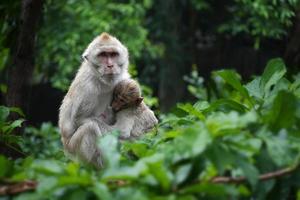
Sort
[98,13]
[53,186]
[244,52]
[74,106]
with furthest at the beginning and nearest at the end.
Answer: [244,52] → [98,13] → [74,106] → [53,186]

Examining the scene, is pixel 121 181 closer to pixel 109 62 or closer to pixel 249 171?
pixel 249 171

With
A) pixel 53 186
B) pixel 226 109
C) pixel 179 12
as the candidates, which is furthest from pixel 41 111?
pixel 53 186

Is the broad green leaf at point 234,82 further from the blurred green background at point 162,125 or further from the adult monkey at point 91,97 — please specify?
the adult monkey at point 91,97

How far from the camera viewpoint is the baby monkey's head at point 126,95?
6477 mm

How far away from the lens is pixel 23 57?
21.0ft

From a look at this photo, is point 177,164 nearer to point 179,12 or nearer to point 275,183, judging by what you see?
point 275,183

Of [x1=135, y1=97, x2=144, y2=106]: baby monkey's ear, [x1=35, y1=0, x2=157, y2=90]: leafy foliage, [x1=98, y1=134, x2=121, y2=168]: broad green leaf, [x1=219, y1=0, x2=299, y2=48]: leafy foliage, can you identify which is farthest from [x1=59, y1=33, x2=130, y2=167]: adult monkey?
[x1=35, y1=0, x2=157, y2=90]: leafy foliage

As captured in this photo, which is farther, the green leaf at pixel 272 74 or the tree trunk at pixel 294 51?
the tree trunk at pixel 294 51

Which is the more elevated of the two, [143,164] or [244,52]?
[143,164]

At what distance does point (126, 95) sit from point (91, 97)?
0.39 meters

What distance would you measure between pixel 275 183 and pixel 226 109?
111 cm

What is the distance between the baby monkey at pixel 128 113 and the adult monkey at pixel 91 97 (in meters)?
0.12

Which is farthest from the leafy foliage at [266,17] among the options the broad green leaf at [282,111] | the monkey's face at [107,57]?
the broad green leaf at [282,111]

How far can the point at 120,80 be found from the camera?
6781 millimetres
